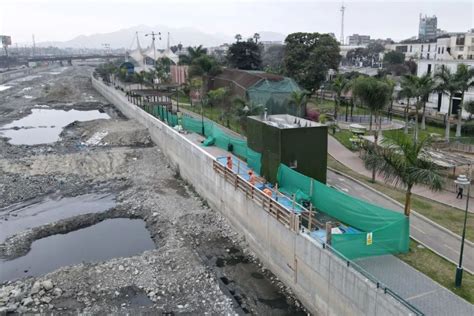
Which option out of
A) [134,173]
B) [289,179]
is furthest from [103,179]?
[289,179]

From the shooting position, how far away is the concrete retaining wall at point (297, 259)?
13.3 metres

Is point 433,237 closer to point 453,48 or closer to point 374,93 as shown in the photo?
point 374,93

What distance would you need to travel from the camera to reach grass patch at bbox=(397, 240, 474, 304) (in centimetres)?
1362

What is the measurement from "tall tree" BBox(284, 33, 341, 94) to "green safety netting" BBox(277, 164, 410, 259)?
43905 millimetres

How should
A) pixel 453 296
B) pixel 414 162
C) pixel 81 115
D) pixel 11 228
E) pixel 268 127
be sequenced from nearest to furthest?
1. pixel 453 296
2. pixel 414 162
3. pixel 268 127
4. pixel 11 228
5. pixel 81 115

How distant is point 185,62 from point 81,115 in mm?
23252

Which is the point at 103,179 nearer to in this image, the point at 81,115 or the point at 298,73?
the point at 298,73

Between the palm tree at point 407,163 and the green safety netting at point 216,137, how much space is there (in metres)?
9.16

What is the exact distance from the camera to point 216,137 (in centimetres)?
3325

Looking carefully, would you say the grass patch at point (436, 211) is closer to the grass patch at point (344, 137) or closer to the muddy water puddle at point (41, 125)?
the grass patch at point (344, 137)

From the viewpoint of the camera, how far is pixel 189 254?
21328 mm

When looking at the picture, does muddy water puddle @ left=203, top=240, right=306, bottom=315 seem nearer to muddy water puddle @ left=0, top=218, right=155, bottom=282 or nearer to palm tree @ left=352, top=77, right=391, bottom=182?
muddy water puddle @ left=0, top=218, right=155, bottom=282

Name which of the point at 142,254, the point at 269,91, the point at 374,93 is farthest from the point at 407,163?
the point at 269,91

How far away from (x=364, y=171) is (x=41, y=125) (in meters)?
51.4
